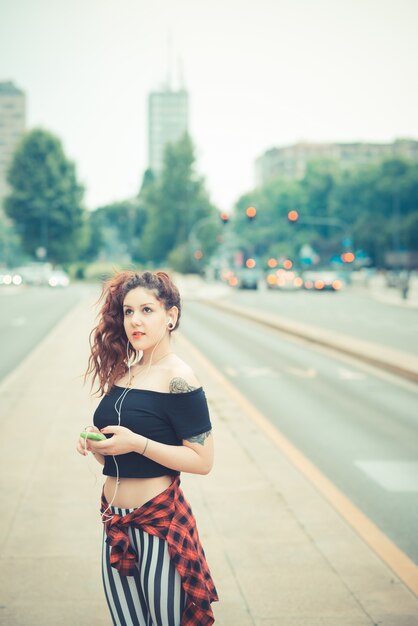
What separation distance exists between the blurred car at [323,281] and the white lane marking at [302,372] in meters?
46.0

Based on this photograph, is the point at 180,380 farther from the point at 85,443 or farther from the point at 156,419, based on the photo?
the point at 85,443

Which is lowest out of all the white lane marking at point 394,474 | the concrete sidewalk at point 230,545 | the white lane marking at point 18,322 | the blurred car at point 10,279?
the blurred car at point 10,279

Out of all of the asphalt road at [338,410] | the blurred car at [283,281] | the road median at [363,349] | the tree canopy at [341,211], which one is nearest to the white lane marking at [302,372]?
the asphalt road at [338,410]

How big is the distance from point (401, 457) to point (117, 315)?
246 inches

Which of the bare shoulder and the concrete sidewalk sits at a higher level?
the bare shoulder

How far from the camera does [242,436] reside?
9.42m

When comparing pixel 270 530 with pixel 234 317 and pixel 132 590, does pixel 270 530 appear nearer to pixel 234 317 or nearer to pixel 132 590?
pixel 132 590

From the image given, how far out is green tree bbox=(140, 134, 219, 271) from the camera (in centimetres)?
10206

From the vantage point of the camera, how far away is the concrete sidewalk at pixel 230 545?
4.43 m

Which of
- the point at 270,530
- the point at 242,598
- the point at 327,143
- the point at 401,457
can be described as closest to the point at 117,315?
the point at 242,598

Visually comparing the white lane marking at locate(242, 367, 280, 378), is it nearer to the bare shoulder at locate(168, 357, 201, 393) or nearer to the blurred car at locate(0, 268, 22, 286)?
the bare shoulder at locate(168, 357, 201, 393)

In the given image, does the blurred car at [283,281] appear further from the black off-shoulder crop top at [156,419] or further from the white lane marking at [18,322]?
the black off-shoulder crop top at [156,419]

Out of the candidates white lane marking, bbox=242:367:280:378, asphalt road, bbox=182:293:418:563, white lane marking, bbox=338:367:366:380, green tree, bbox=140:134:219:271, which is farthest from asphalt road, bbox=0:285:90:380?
green tree, bbox=140:134:219:271

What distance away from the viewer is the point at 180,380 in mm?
2916
